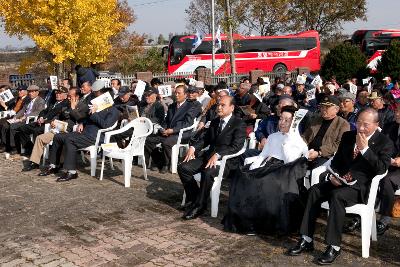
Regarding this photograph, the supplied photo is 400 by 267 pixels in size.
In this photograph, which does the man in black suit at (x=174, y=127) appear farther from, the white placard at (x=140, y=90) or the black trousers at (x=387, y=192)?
the black trousers at (x=387, y=192)

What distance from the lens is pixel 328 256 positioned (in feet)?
15.5

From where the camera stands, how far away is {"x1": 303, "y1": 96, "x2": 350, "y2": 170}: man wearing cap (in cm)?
625

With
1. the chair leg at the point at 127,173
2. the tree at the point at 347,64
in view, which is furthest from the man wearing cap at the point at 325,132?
the tree at the point at 347,64

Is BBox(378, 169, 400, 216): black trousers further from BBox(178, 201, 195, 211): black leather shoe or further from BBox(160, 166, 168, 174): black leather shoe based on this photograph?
BBox(160, 166, 168, 174): black leather shoe

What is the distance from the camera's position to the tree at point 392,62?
20.8m

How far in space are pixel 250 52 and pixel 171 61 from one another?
5197mm

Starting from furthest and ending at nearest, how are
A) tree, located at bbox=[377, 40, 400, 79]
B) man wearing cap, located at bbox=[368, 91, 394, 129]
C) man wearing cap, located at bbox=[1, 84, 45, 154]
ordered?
1. tree, located at bbox=[377, 40, 400, 79]
2. man wearing cap, located at bbox=[1, 84, 45, 154]
3. man wearing cap, located at bbox=[368, 91, 394, 129]

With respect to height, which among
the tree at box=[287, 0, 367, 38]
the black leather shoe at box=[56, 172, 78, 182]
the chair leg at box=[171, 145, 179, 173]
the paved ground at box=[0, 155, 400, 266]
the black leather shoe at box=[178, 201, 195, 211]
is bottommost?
the paved ground at box=[0, 155, 400, 266]

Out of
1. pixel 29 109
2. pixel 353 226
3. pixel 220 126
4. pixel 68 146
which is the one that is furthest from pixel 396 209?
pixel 29 109

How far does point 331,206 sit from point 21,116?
7.93 metres

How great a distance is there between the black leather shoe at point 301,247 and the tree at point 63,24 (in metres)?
14.7

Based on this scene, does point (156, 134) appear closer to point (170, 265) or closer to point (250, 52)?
point (170, 265)

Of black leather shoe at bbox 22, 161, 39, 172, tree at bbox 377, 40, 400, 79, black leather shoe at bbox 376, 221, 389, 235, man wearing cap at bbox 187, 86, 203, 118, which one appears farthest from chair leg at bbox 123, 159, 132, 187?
tree at bbox 377, 40, 400, 79

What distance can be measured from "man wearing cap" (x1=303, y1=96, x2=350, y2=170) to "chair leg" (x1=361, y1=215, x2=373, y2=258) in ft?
4.16
